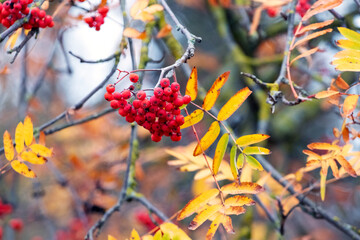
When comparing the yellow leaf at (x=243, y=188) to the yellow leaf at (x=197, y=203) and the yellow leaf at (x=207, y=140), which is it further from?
the yellow leaf at (x=207, y=140)

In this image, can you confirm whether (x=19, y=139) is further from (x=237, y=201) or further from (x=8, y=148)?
(x=237, y=201)

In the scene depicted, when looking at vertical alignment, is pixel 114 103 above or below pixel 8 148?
above

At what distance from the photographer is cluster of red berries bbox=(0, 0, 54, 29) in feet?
4.45

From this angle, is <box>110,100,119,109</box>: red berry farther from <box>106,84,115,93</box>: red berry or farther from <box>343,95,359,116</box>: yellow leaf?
<box>343,95,359,116</box>: yellow leaf

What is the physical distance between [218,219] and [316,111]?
3.06 m

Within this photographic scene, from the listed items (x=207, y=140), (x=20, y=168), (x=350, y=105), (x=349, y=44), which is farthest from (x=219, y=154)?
(x=20, y=168)

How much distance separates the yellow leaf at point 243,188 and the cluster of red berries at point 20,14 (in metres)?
0.97

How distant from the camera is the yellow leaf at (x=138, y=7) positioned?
1.57 meters

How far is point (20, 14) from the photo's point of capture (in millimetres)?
1393

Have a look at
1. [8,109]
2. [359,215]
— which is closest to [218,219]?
[359,215]

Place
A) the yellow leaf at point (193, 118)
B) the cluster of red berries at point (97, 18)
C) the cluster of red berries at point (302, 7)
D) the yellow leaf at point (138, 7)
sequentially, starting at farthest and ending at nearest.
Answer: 1. the cluster of red berries at point (302, 7)
2. the cluster of red berries at point (97, 18)
3. the yellow leaf at point (138, 7)
4. the yellow leaf at point (193, 118)

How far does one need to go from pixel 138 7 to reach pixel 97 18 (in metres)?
0.27

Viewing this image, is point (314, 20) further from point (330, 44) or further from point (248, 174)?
point (248, 174)

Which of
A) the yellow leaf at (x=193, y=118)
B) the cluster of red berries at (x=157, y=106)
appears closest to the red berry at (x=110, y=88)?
the cluster of red berries at (x=157, y=106)
